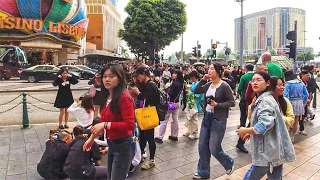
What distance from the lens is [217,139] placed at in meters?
3.87

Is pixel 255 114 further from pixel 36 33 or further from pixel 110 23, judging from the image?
pixel 110 23

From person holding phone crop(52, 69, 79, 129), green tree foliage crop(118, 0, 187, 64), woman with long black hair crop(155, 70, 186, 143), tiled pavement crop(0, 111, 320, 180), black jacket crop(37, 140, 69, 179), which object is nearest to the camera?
black jacket crop(37, 140, 69, 179)

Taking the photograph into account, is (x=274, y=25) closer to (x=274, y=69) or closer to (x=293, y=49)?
(x=293, y=49)

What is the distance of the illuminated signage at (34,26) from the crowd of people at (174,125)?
28425 mm

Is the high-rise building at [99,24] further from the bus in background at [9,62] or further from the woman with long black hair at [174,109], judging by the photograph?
the woman with long black hair at [174,109]

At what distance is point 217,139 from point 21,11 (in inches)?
1317

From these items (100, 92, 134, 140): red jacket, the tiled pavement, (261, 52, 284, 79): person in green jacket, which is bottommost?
the tiled pavement

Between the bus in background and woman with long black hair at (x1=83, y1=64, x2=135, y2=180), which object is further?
the bus in background

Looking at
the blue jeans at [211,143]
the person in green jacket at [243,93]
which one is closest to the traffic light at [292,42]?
the person in green jacket at [243,93]

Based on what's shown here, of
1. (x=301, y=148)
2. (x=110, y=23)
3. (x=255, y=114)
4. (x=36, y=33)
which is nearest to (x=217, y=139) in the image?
(x=255, y=114)

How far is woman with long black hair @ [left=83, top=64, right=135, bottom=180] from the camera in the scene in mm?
2650

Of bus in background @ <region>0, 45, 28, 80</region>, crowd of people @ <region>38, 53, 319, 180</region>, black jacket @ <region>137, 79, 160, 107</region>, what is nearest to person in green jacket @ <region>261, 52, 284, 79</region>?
crowd of people @ <region>38, 53, 319, 180</region>

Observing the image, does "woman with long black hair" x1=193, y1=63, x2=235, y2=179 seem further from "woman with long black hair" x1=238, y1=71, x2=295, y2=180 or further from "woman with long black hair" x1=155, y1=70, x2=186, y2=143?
"woman with long black hair" x1=155, y1=70, x2=186, y2=143

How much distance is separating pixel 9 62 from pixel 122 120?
2520cm
